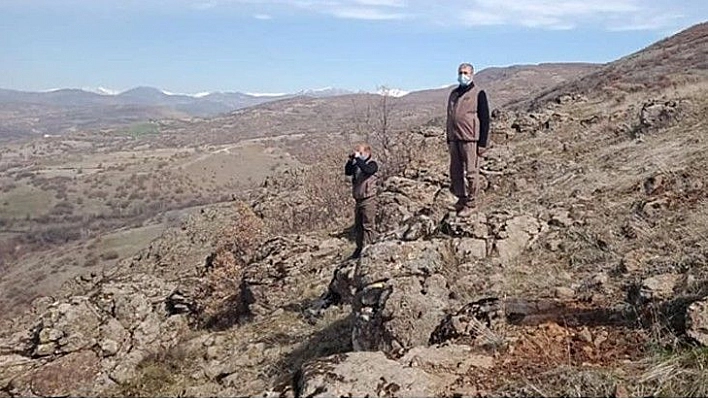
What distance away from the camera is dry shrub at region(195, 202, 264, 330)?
1045 centimetres

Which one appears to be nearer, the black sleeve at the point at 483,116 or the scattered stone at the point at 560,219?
the black sleeve at the point at 483,116

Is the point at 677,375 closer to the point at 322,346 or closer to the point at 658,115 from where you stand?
the point at 322,346

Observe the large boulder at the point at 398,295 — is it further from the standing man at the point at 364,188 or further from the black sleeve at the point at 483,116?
the standing man at the point at 364,188

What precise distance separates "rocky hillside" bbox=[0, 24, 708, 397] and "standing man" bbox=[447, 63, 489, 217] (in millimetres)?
685

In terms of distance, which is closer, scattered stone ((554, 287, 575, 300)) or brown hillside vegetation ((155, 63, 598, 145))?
scattered stone ((554, 287, 575, 300))

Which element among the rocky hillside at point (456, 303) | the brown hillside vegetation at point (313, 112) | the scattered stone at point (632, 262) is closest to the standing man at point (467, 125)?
the rocky hillside at point (456, 303)

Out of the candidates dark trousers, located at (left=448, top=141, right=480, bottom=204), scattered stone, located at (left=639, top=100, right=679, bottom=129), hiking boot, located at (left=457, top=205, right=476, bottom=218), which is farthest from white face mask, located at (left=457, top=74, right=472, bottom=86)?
scattered stone, located at (left=639, top=100, right=679, bottom=129)

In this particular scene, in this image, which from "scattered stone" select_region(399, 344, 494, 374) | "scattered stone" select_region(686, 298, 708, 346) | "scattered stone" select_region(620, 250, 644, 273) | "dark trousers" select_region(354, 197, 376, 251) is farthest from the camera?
"dark trousers" select_region(354, 197, 376, 251)

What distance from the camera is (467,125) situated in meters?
7.92

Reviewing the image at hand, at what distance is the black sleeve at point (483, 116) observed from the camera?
786cm

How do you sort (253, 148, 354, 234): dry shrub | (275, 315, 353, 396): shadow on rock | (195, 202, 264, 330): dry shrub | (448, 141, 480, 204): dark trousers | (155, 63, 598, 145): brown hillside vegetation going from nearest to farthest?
(275, 315, 353, 396): shadow on rock < (448, 141, 480, 204): dark trousers < (195, 202, 264, 330): dry shrub < (253, 148, 354, 234): dry shrub < (155, 63, 598, 145): brown hillside vegetation

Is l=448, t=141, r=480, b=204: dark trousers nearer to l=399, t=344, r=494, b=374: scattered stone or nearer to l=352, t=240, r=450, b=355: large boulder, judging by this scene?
l=352, t=240, r=450, b=355: large boulder

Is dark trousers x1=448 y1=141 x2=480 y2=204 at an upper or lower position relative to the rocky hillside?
upper

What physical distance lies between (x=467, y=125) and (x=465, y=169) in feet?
1.88
